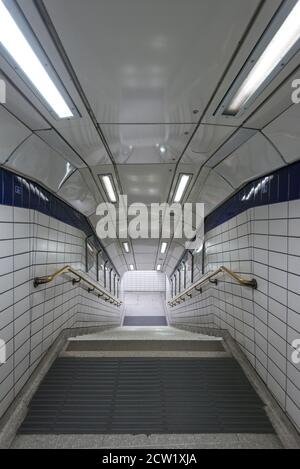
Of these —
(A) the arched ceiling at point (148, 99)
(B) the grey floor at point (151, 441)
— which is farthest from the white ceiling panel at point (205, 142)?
(B) the grey floor at point (151, 441)

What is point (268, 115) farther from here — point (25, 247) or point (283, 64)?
point (25, 247)

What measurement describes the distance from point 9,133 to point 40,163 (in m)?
0.59

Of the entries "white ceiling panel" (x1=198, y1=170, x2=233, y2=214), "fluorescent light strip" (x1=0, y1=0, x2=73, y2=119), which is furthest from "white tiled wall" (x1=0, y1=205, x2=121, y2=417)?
"white ceiling panel" (x1=198, y1=170, x2=233, y2=214)

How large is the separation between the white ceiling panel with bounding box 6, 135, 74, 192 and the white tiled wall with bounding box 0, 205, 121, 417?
37 cm

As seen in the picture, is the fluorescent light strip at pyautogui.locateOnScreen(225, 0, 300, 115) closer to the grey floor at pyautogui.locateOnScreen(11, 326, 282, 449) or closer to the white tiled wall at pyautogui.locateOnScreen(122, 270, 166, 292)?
the grey floor at pyautogui.locateOnScreen(11, 326, 282, 449)

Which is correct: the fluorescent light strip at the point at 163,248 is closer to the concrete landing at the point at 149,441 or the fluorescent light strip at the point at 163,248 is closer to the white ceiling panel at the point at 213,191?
the white ceiling panel at the point at 213,191

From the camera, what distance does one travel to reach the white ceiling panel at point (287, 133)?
5.93 ft

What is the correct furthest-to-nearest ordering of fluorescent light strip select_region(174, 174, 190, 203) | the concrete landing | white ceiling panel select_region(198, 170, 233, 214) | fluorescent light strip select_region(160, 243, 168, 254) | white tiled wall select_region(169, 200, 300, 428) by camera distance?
fluorescent light strip select_region(160, 243, 168, 254), fluorescent light strip select_region(174, 174, 190, 203), white ceiling panel select_region(198, 170, 233, 214), white tiled wall select_region(169, 200, 300, 428), the concrete landing

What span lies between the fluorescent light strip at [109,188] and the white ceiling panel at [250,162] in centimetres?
145

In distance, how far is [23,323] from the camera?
2387 mm

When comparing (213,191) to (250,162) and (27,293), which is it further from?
(27,293)

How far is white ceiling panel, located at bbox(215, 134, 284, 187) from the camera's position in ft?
7.31

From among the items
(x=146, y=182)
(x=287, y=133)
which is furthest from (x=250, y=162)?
(x=146, y=182)

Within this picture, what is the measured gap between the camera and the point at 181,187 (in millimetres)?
3822
